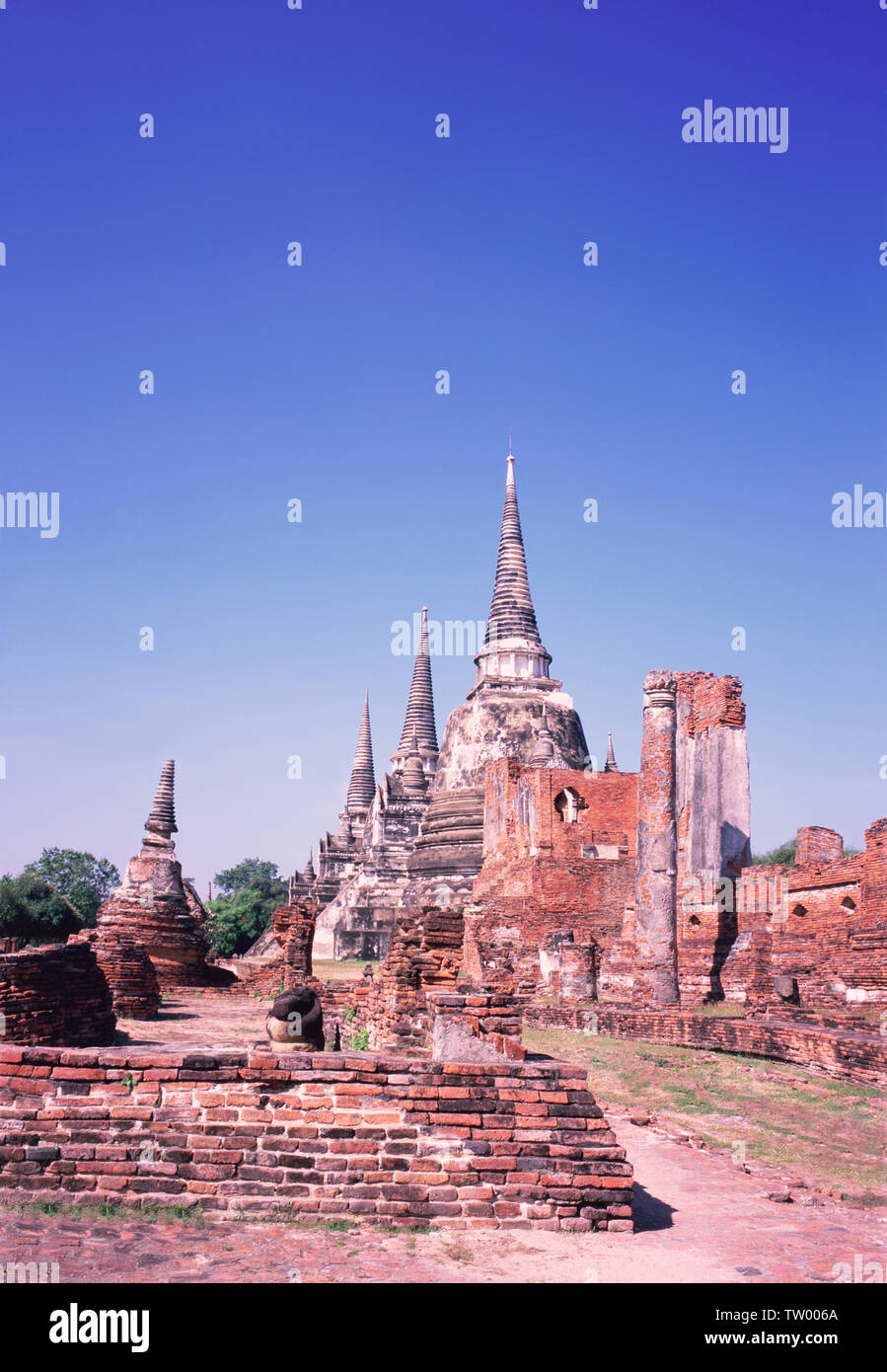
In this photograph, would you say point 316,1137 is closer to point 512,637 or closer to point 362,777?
point 512,637

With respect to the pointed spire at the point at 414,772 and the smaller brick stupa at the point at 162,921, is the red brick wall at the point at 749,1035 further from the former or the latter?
the pointed spire at the point at 414,772

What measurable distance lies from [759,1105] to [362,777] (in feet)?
170

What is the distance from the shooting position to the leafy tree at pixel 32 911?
142 ft

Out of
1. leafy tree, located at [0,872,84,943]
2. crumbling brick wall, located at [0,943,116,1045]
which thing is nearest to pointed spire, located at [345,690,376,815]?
leafy tree, located at [0,872,84,943]

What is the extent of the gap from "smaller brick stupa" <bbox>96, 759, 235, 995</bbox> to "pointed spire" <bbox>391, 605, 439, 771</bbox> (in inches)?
1129

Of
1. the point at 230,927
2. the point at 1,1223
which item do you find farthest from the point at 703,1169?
the point at 230,927

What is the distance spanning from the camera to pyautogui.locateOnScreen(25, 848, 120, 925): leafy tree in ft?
175

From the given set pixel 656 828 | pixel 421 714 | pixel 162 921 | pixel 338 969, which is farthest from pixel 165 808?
pixel 421 714

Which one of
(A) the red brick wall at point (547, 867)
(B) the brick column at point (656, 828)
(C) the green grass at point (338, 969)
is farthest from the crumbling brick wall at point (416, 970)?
(C) the green grass at point (338, 969)

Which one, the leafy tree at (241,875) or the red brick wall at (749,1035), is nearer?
the red brick wall at (749,1035)

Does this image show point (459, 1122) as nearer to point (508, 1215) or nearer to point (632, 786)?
point (508, 1215)

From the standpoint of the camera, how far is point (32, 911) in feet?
144

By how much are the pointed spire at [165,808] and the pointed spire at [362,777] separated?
31123 mm
